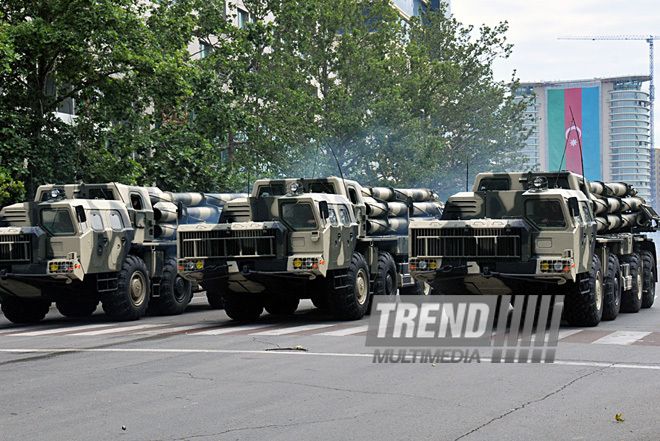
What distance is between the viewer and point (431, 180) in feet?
178

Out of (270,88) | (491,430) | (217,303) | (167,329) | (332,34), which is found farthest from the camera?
(332,34)

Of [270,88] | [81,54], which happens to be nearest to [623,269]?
[81,54]

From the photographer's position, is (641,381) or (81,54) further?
(81,54)

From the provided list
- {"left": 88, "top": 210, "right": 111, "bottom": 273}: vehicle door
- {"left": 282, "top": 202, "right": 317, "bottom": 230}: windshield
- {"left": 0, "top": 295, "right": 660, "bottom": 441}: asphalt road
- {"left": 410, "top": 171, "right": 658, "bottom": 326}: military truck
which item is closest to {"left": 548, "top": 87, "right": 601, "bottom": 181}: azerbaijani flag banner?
{"left": 410, "top": 171, "right": 658, "bottom": 326}: military truck

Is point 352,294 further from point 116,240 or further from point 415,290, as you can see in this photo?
point 415,290

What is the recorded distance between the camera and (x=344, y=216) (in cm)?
1891

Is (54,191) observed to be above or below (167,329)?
above

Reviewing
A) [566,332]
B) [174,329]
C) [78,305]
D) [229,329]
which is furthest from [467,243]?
[78,305]

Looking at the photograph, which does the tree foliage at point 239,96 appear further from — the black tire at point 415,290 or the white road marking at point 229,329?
the white road marking at point 229,329

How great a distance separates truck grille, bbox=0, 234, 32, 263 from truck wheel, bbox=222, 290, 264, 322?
3891 mm

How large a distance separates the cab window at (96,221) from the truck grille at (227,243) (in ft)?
6.43

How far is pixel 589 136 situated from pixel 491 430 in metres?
113

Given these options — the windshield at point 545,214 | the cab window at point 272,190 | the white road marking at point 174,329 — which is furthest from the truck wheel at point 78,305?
the windshield at point 545,214

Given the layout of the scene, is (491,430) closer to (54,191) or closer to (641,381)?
(641,381)
